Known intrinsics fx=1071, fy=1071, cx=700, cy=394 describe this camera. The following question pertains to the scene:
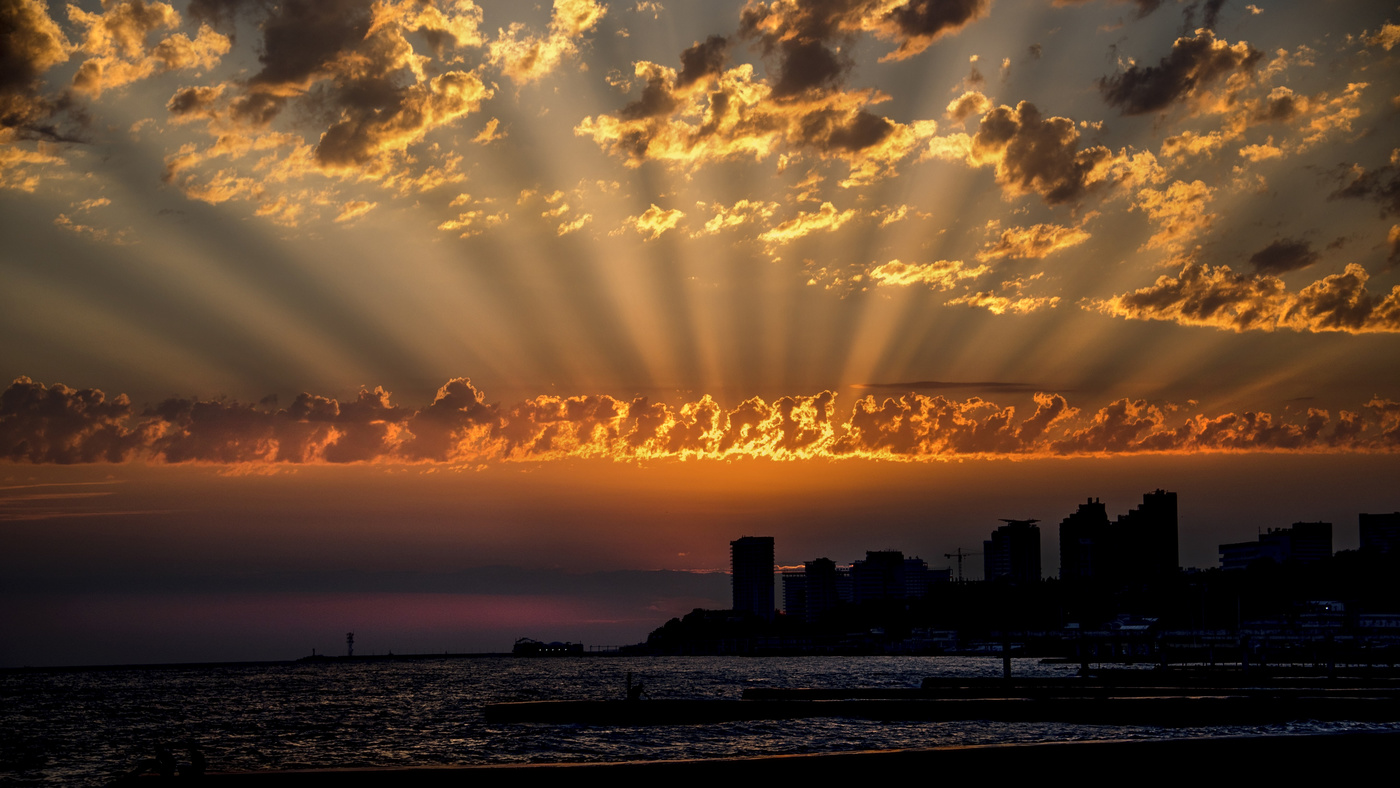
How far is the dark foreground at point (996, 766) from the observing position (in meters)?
26.5

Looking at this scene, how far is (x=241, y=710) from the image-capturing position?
135625mm

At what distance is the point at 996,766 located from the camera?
27.6 m

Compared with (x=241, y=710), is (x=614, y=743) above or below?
above

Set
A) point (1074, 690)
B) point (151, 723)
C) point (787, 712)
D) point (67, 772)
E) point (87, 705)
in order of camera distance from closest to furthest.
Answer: point (67, 772) → point (787, 712) → point (1074, 690) → point (151, 723) → point (87, 705)

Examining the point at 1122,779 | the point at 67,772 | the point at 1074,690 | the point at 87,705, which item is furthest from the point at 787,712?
the point at 87,705

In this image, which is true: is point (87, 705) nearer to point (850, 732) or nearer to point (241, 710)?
point (241, 710)

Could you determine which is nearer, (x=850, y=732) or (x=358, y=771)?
(x=358, y=771)

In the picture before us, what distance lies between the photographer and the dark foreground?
86.8 feet

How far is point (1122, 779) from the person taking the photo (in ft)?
90.7

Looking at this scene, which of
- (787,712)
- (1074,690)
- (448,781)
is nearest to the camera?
(448,781)

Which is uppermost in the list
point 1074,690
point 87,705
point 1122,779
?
point 1122,779

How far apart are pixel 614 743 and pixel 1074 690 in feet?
141

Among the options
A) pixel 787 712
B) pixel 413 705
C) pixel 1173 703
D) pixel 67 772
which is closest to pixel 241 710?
pixel 413 705

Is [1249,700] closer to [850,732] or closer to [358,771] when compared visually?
[850,732]
